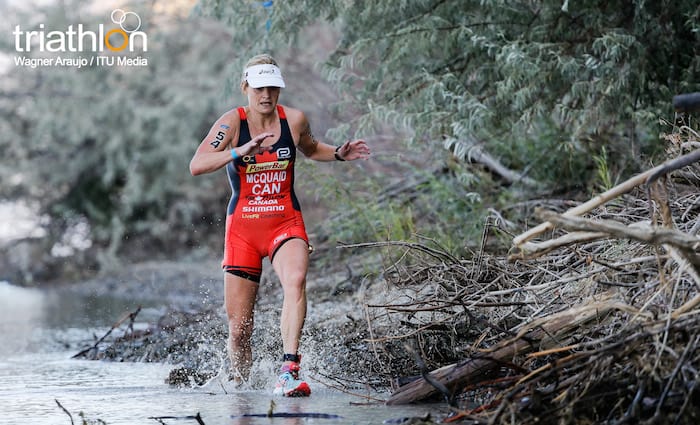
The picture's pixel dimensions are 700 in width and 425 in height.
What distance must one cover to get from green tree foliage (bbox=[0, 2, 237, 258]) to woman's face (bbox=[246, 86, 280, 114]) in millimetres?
15817

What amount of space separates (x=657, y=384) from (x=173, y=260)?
18.5 m

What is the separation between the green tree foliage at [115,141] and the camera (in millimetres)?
22922

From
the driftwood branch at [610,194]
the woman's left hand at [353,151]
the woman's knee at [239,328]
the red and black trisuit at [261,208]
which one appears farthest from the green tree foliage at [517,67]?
the driftwood branch at [610,194]

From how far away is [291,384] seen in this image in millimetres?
6230

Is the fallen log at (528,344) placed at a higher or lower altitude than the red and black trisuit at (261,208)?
lower

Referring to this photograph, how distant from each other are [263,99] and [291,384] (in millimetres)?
1885

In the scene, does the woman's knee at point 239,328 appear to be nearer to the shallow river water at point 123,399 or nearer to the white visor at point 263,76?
the shallow river water at point 123,399

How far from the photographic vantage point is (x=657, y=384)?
14.3 ft

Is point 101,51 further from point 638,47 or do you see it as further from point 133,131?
point 638,47

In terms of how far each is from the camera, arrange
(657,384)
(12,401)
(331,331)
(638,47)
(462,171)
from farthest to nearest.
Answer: (462,171) → (638,47) → (331,331) → (12,401) → (657,384)

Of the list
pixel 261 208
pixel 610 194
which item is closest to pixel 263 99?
pixel 261 208

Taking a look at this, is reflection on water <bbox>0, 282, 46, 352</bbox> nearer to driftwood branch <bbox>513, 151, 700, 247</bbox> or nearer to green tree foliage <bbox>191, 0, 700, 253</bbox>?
green tree foliage <bbox>191, 0, 700, 253</bbox>

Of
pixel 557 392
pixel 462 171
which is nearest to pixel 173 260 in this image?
pixel 462 171

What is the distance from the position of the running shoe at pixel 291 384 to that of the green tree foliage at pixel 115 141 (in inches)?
656
